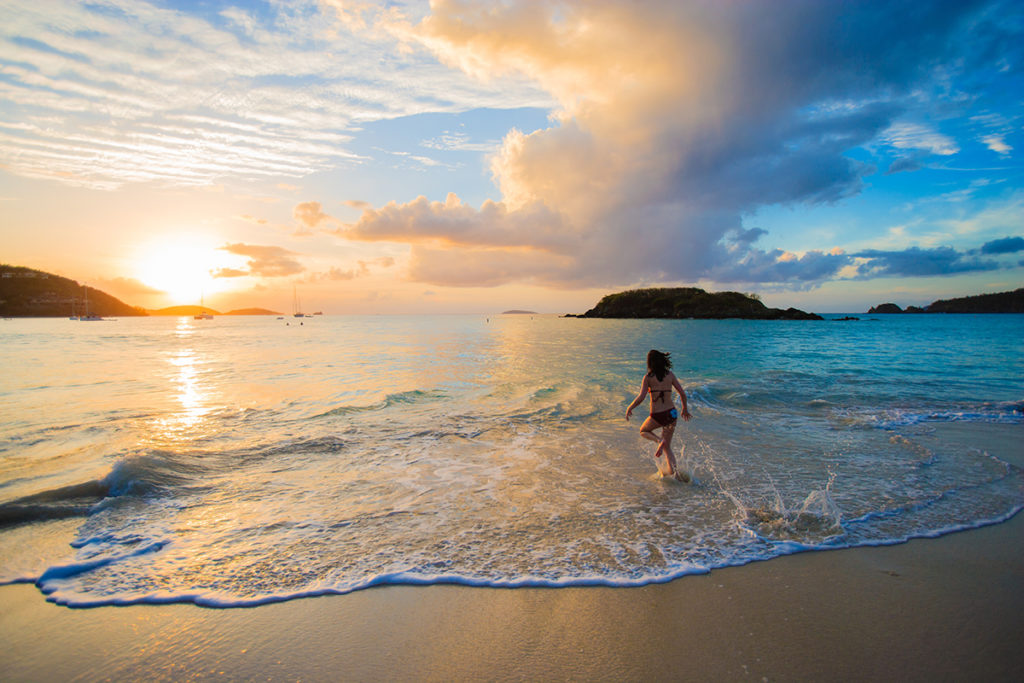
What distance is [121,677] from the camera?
11.7 ft

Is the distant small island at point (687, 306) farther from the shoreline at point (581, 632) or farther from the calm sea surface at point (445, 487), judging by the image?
the shoreline at point (581, 632)

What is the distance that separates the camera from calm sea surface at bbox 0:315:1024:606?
5301mm

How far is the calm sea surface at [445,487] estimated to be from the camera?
530 cm

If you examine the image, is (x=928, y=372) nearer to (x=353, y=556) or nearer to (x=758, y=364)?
(x=758, y=364)

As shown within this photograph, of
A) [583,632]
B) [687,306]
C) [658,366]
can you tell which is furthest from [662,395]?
[687,306]

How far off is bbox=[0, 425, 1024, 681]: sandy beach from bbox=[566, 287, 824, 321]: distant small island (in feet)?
522

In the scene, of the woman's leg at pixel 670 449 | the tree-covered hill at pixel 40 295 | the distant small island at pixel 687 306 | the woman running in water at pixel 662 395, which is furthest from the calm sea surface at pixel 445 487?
the tree-covered hill at pixel 40 295

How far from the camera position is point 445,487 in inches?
317

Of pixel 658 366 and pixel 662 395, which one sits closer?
pixel 658 366

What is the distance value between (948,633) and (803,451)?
270 inches

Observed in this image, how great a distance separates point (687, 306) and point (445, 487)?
167 meters

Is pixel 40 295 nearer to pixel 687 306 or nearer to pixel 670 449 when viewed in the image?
pixel 670 449

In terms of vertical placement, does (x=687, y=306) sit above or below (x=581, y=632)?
above

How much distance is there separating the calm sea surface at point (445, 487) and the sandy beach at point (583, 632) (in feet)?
1.06
